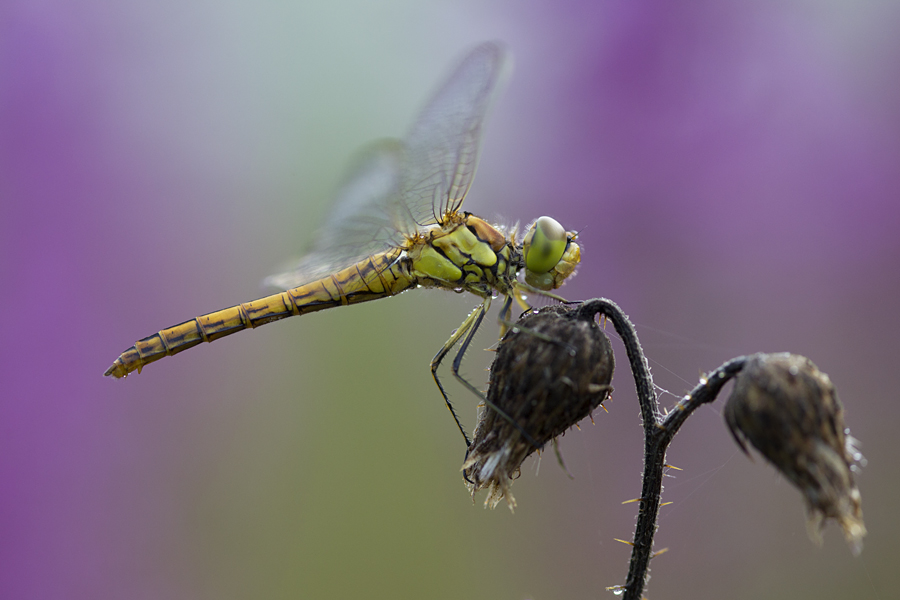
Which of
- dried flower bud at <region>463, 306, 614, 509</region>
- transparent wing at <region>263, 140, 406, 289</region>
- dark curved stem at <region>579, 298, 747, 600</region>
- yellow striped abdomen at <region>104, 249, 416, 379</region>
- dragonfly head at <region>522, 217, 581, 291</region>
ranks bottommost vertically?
dark curved stem at <region>579, 298, 747, 600</region>

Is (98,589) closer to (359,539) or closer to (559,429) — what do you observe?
(359,539)

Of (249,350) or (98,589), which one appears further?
(249,350)

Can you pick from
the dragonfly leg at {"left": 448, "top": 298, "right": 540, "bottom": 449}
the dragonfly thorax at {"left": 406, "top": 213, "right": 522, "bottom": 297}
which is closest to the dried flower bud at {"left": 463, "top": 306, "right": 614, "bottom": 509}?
the dragonfly leg at {"left": 448, "top": 298, "right": 540, "bottom": 449}

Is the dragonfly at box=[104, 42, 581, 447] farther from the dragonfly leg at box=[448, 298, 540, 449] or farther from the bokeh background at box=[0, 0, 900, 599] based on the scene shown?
the bokeh background at box=[0, 0, 900, 599]

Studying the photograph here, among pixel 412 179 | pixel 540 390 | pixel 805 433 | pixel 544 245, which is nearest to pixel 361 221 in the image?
pixel 412 179

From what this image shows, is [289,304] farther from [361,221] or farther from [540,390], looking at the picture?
[540,390]

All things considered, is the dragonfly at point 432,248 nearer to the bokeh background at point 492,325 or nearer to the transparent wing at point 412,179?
the transparent wing at point 412,179

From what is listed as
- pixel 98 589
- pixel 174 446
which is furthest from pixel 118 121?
pixel 98 589

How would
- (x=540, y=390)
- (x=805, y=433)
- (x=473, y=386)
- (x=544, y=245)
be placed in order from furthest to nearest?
(x=544, y=245)
(x=473, y=386)
(x=540, y=390)
(x=805, y=433)
